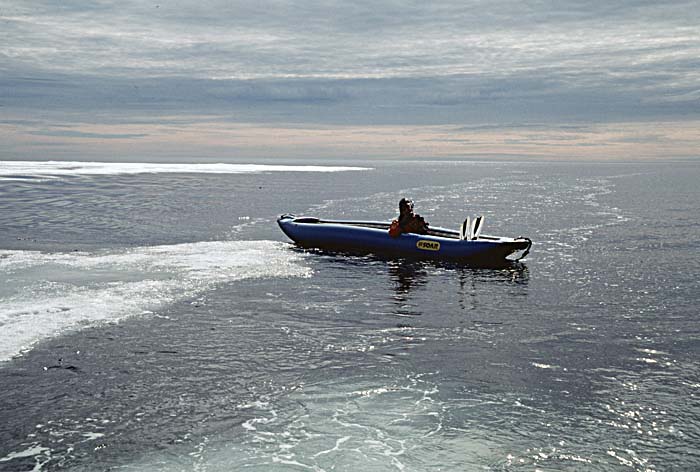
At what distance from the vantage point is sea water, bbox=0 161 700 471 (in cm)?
937

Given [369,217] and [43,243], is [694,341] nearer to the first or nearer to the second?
[43,243]

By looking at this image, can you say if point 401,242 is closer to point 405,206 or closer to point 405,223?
point 405,223

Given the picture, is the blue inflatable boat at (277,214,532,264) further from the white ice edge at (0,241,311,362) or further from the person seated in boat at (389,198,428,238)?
the white ice edge at (0,241,311,362)

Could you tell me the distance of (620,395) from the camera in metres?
11.3

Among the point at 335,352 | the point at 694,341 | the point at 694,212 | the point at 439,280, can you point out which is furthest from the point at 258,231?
the point at 694,212

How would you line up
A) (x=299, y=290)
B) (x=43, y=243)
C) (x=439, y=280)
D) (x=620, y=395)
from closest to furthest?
(x=620, y=395) → (x=299, y=290) → (x=439, y=280) → (x=43, y=243)

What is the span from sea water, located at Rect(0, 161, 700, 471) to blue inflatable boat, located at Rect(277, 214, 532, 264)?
929mm

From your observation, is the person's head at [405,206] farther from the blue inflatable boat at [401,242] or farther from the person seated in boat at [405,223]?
the blue inflatable boat at [401,242]

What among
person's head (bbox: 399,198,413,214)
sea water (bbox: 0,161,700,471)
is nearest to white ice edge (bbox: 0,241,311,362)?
sea water (bbox: 0,161,700,471)

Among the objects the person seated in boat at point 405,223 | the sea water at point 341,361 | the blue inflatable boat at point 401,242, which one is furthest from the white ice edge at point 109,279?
the person seated in boat at point 405,223

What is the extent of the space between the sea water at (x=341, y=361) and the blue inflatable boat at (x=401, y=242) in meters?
0.93

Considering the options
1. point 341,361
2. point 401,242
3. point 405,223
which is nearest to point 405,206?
point 405,223

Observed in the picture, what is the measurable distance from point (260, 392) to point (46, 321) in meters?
6.83

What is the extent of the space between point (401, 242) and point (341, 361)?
1306 cm
